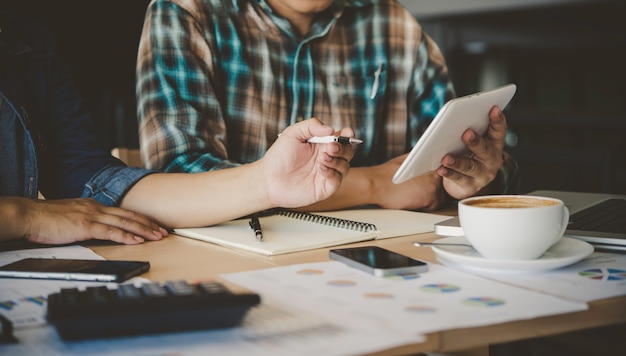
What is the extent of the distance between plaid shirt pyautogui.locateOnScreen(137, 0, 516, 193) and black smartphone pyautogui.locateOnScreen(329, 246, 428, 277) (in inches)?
17.7

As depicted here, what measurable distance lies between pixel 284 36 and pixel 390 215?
56cm

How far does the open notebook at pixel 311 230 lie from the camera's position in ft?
3.08

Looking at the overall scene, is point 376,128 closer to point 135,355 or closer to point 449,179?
point 449,179

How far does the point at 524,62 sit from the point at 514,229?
2.72m

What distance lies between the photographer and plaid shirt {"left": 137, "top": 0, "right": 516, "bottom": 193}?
4.44ft

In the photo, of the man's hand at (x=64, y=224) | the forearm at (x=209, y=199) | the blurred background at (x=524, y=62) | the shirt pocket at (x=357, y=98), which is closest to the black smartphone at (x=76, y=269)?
the man's hand at (x=64, y=224)

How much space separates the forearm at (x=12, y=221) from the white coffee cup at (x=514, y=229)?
0.59m

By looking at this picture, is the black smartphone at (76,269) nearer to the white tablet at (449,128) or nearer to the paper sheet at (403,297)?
the paper sheet at (403,297)

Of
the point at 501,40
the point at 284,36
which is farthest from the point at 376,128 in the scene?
the point at 501,40

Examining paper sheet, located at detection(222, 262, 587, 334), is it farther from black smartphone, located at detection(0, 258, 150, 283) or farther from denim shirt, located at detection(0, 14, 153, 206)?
denim shirt, located at detection(0, 14, 153, 206)

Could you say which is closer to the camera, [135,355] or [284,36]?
[135,355]

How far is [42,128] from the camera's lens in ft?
4.25

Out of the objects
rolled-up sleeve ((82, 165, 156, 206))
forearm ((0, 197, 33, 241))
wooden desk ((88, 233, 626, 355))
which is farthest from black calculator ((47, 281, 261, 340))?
rolled-up sleeve ((82, 165, 156, 206))

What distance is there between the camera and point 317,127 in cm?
97
